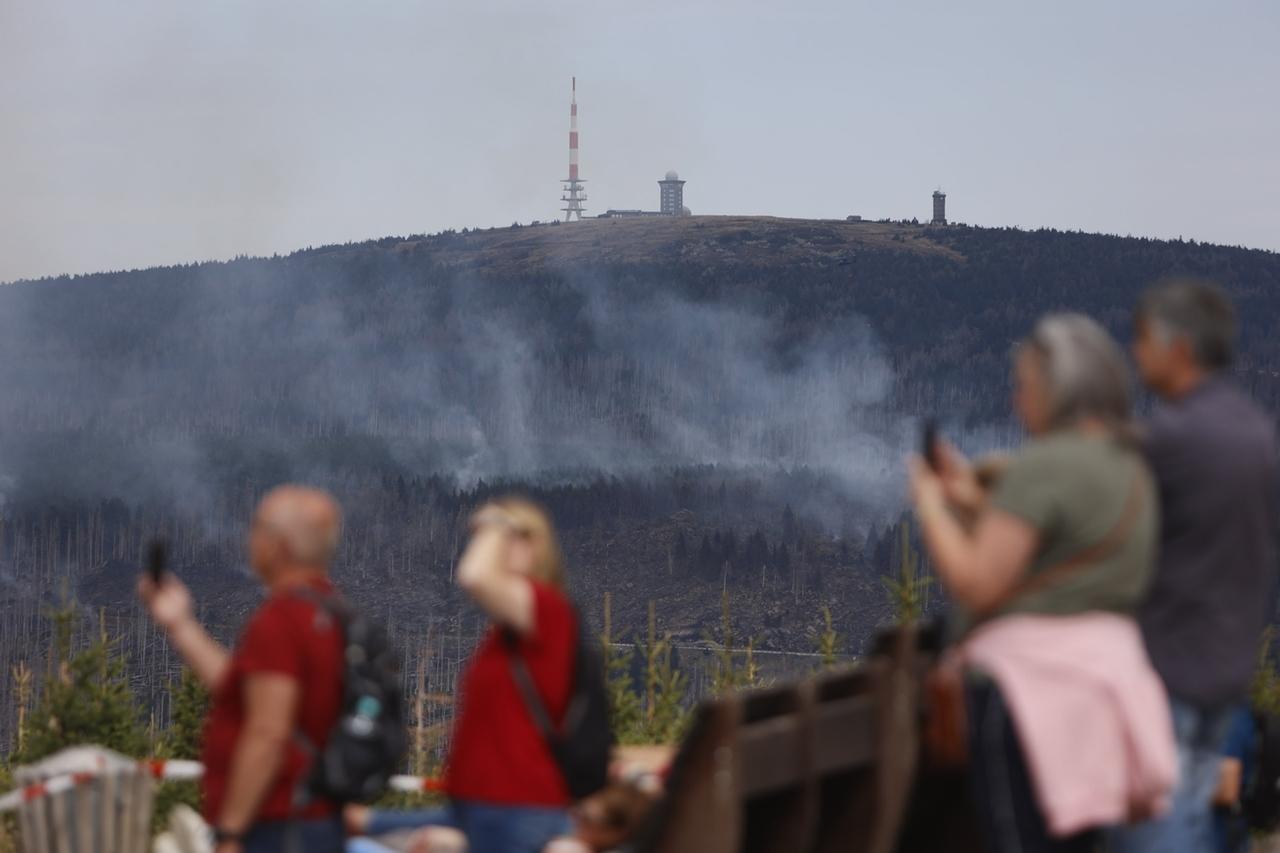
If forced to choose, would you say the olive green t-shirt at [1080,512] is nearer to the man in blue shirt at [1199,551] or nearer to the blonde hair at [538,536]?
the man in blue shirt at [1199,551]

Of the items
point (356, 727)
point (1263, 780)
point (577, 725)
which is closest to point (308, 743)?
point (356, 727)

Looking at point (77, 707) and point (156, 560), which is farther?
point (77, 707)

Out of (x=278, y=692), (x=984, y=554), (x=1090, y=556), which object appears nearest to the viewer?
(x=984, y=554)

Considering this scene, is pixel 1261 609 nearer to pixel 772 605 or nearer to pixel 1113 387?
pixel 1113 387

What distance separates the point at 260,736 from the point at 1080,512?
2.27m

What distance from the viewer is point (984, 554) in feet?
18.5

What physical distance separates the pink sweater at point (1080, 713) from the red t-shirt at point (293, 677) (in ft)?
5.84

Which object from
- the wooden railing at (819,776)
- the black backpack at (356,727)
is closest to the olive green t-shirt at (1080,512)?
the wooden railing at (819,776)

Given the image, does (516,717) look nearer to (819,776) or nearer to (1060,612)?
(819,776)

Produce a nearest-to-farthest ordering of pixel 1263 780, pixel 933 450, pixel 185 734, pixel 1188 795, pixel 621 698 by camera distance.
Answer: pixel 933 450
pixel 1188 795
pixel 1263 780
pixel 621 698
pixel 185 734

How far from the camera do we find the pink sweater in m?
5.65

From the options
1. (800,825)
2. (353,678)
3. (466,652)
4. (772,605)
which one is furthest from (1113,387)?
(772,605)

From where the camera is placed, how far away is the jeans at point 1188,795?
6.06m

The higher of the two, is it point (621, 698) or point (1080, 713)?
point (1080, 713)
